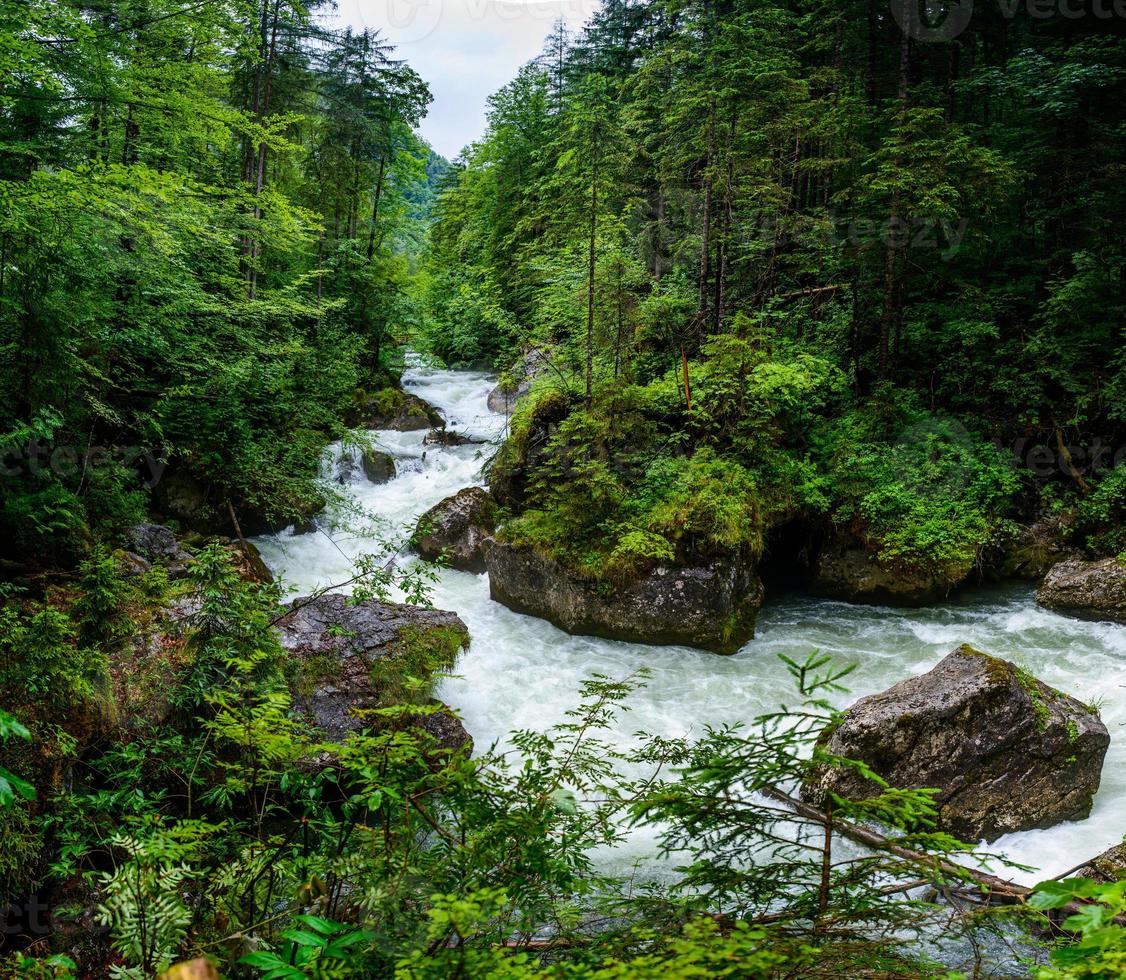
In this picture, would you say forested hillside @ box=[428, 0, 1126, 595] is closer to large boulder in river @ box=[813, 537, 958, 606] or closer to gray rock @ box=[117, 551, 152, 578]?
large boulder in river @ box=[813, 537, 958, 606]

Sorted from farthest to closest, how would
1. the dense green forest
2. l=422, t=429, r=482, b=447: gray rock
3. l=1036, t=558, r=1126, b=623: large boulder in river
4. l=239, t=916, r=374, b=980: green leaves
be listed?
l=422, t=429, r=482, b=447: gray rock → l=1036, t=558, r=1126, b=623: large boulder in river → the dense green forest → l=239, t=916, r=374, b=980: green leaves

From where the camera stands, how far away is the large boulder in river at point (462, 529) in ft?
40.9

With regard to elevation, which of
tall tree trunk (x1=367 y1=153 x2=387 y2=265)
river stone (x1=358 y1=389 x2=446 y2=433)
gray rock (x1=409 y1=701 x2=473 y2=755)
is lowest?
gray rock (x1=409 y1=701 x2=473 y2=755)

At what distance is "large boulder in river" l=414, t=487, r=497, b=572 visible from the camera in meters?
12.5

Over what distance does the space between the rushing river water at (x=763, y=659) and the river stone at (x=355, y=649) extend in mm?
617

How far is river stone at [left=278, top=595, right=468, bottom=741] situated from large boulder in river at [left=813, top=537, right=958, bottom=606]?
7.28m

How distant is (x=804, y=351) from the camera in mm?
12984

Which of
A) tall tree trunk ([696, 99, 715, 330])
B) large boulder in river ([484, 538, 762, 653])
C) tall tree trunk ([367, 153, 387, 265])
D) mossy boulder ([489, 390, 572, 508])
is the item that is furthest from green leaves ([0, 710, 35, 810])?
tall tree trunk ([367, 153, 387, 265])

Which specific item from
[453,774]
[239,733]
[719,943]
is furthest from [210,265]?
[719,943]

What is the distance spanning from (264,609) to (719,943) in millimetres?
5451

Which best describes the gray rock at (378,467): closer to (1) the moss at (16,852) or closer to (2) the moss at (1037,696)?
(1) the moss at (16,852)

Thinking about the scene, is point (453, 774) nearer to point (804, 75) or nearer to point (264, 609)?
point (264, 609)

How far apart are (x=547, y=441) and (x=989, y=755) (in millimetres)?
8564

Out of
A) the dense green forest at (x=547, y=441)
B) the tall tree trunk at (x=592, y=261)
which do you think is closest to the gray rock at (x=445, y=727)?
the dense green forest at (x=547, y=441)
